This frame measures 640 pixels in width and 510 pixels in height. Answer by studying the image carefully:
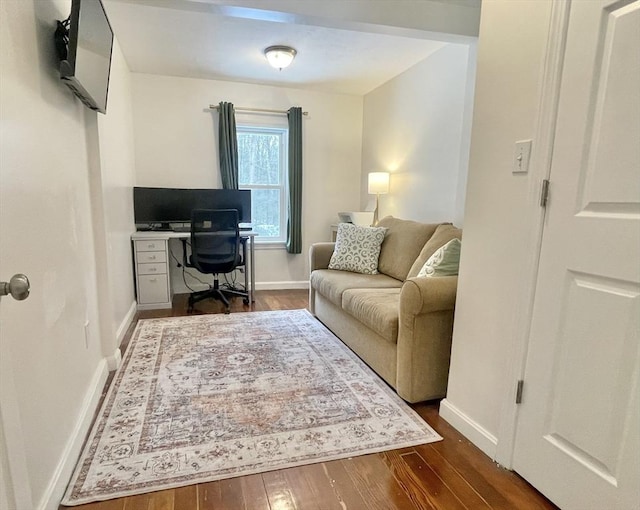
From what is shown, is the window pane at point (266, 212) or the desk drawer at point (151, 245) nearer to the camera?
the desk drawer at point (151, 245)

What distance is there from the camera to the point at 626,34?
1105 millimetres

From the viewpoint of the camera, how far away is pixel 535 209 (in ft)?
4.60

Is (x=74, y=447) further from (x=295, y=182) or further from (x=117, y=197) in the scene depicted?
(x=295, y=182)

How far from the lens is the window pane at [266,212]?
4.64 metres

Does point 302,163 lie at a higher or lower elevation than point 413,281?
higher

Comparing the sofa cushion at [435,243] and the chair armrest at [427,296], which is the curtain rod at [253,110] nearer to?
the sofa cushion at [435,243]

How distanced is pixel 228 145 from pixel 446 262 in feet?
9.58

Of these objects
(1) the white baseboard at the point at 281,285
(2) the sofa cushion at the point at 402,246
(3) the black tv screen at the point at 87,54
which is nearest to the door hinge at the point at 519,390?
(2) the sofa cushion at the point at 402,246

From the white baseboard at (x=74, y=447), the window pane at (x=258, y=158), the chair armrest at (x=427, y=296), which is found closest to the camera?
the white baseboard at (x=74, y=447)

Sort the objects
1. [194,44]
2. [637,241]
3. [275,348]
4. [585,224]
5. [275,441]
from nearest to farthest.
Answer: [637,241], [585,224], [275,441], [275,348], [194,44]

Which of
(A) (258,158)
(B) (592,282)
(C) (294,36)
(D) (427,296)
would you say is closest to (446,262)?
(D) (427,296)


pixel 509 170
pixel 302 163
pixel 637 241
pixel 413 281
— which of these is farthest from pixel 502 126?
pixel 302 163

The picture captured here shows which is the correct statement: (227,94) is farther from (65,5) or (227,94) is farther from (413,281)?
(413,281)

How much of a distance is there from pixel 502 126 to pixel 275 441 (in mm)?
1680
